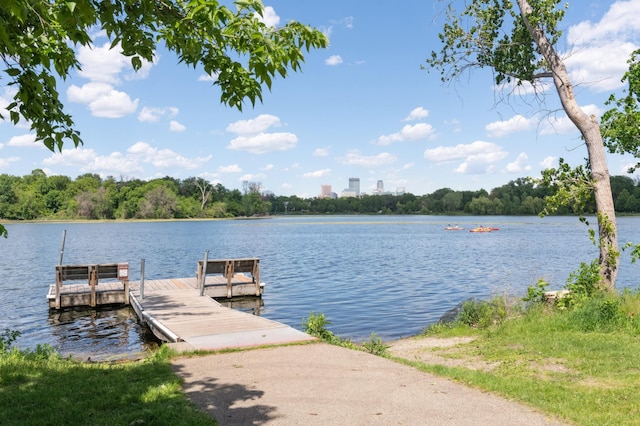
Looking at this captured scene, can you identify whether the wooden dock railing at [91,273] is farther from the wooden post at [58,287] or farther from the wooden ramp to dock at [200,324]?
the wooden ramp to dock at [200,324]

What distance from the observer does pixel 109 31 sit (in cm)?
400

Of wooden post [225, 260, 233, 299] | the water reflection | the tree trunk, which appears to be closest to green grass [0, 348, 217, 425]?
the water reflection

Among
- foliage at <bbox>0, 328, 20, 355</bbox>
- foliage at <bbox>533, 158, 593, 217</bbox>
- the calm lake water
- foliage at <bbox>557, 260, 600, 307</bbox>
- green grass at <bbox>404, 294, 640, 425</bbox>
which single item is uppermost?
foliage at <bbox>533, 158, 593, 217</bbox>

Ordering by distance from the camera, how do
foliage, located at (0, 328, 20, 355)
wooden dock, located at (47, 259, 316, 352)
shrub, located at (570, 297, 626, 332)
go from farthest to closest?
shrub, located at (570, 297, 626, 332) → wooden dock, located at (47, 259, 316, 352) → foliage, located at (0, 328, 20, 355)

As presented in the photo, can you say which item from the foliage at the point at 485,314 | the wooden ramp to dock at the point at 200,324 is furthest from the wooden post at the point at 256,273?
the foliage at the point at 485,314

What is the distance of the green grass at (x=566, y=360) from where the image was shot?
20.4ft

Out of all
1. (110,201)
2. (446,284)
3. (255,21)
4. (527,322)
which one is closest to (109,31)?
(255,21)

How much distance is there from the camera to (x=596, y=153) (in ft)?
44.2

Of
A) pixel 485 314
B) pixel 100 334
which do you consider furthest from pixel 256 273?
pixel 485 314

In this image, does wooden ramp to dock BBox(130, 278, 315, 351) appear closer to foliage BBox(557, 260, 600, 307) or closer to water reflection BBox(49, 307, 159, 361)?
water reflection BBox(49, 307, 159, 361)

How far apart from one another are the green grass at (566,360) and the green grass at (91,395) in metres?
3.95

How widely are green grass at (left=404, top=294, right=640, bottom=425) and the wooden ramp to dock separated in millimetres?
3088

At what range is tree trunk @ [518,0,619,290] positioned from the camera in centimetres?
1313

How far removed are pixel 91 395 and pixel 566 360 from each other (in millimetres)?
7215
